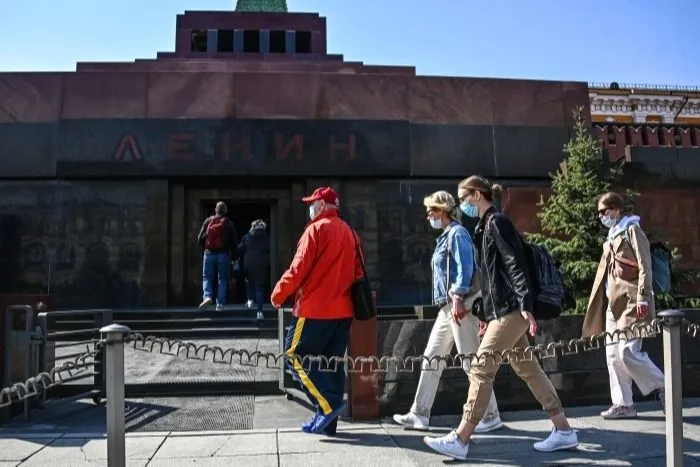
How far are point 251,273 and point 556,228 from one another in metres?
5.33

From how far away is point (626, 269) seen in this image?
495 centimetres

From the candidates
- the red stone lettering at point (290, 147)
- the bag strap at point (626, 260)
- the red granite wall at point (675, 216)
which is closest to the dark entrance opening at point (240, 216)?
the red stone lettering at point (290, 147)

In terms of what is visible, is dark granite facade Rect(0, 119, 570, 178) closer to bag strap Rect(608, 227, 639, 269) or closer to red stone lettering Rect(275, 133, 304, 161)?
red stone lettering Rect(275, 133, 304, 161)

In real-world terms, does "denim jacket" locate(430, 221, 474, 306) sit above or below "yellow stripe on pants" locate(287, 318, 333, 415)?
above

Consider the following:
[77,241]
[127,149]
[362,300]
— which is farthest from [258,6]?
[362,300]

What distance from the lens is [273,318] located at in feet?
33.9

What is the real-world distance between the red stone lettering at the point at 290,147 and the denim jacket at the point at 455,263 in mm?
8470

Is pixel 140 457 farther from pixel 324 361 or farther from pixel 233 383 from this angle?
pixel 233 383

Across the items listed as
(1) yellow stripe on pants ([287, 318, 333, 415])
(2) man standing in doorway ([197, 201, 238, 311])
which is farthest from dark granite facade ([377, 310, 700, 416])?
(2) man standing in doorway ([197, 201, 238, 311])

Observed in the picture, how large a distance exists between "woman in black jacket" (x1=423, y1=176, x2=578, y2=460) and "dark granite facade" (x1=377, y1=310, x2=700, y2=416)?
4.03ft

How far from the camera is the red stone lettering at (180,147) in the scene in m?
12.6

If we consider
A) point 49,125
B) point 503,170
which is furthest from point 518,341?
point 49,125

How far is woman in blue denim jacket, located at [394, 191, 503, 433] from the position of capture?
4488mm

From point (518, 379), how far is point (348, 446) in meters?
2.00
